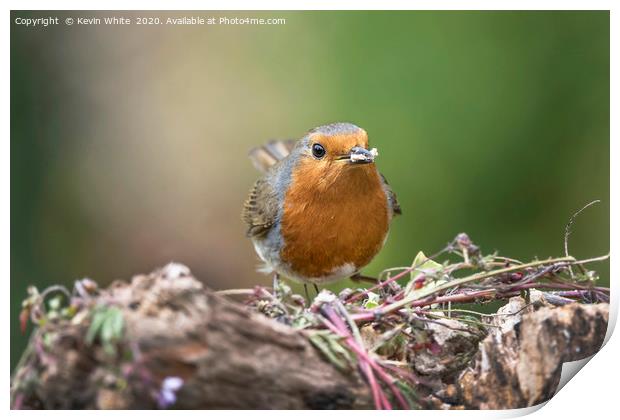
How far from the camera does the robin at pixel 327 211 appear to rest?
2838mm

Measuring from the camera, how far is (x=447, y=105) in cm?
299

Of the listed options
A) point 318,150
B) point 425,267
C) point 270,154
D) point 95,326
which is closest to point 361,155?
point 318,150

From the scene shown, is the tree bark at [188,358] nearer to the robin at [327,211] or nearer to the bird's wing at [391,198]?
the robin at [327,211]

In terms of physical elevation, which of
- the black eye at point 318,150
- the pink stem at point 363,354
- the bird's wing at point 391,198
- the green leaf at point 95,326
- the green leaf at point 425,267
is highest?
the black eye at point 318,150

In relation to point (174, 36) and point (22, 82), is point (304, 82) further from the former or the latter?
point (22, 82)

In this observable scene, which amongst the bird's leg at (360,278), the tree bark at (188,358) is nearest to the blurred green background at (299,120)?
the bird's leg at (360,278)

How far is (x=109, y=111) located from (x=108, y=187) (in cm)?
32

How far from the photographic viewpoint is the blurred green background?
2500mm

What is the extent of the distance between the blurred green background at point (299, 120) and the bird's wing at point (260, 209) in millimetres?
183

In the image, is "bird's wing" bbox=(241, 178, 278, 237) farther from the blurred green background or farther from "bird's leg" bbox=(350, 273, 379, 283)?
"bird's leg" bbox=(350, 273, 379, 283)

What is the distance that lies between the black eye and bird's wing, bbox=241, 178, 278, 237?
309mm

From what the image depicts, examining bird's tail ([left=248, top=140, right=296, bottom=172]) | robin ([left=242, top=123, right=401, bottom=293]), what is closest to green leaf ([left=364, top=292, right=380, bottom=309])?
robin ([left=242, top=123, right=401, bottom=293])

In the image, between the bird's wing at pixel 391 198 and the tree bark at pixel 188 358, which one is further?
the bird's wing at pixel 391 198

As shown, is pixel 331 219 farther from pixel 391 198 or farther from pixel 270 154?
pixel 270 154
